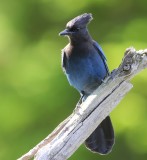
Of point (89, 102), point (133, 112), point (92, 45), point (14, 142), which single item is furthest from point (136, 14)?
point (89, 102)

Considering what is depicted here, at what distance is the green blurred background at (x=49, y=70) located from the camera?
323 inches

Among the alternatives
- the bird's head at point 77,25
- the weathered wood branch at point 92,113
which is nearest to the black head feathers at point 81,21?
the bird's head at point 77,25

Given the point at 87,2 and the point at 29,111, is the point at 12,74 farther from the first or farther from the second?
the point at 87,2

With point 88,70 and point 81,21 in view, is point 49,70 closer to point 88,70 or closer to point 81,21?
point 88,70

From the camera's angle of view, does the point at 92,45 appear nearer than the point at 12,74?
Yes

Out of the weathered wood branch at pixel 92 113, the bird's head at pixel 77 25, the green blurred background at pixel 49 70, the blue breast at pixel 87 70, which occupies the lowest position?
the weathered wood branch at pixel 92 113

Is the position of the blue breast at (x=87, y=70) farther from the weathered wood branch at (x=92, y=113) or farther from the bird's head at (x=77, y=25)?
the weathered wood branch at (x=92, y=113)

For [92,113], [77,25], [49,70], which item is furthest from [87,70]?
[49,70]

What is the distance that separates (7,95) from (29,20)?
780mm

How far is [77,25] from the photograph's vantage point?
21.3ft

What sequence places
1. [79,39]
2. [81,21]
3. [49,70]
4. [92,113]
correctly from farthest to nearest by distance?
[49,70] < [79,39] < [81,21] < [92,113]

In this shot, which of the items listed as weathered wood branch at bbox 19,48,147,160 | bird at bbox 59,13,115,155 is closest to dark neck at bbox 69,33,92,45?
bird at bbox 59,13,115,155

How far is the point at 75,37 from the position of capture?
662cm

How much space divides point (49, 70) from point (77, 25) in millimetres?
1743
